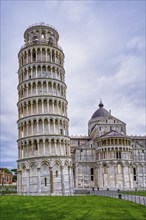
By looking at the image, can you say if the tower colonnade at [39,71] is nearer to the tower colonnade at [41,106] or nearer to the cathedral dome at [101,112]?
the tower colonnade at [41,106]

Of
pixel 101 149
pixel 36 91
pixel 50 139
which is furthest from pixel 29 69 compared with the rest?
pixel 101 149

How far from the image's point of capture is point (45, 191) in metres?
48.1

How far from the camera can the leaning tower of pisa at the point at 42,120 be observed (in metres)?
49.1

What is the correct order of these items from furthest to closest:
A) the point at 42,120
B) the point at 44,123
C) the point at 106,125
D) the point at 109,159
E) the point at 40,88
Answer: the point at 106,125 < the point at 109,159 < the point at 40,88 < the point at 44,123 < the point at 42,120

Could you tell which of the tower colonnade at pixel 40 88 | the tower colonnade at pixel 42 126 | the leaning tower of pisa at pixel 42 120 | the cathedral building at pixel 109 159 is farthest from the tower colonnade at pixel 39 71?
the cathedral building at pixel 109 159

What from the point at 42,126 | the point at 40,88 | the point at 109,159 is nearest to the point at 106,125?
the point at 109,159

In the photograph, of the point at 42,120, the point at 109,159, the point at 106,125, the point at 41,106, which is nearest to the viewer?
the point at 42,120

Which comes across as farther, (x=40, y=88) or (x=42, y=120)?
(x=40, y=88)

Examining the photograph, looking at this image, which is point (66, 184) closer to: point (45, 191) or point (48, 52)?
point (45, 191)

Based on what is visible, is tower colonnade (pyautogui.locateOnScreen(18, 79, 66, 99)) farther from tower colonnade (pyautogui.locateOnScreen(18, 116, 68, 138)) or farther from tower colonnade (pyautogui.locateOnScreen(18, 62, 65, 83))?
tower colonnade (pyautogui.locateOnScreen(18, 116, 68, 138))

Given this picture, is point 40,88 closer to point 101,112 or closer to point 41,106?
point 41,106

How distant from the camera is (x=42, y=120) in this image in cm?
5128

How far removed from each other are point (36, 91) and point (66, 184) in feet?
62.5

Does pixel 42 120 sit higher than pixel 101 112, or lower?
lower
